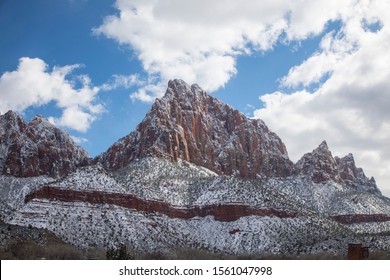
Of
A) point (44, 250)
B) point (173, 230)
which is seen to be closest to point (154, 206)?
point (173, 230)

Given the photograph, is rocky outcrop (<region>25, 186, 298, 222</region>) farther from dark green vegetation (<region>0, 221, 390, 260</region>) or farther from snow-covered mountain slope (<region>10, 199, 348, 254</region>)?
dark green vegetation (<region>0, 221, 390, 260</region>)

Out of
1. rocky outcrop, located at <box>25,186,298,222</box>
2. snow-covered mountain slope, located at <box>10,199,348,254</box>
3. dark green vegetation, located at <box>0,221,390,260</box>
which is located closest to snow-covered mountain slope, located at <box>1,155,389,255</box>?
snow-covered mountain slope, located at <box>10,199,348,254</box>

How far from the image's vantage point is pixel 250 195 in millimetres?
192875

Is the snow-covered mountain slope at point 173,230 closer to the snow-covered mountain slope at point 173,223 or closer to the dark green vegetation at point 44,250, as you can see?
the snow-covered mountain slope at point 173,223

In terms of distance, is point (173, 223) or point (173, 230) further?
point (173, 223)

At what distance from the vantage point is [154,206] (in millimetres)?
185500

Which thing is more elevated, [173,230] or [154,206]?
[154,206]

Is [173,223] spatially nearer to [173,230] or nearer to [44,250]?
[173,230]

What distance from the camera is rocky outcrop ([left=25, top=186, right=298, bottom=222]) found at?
545ft

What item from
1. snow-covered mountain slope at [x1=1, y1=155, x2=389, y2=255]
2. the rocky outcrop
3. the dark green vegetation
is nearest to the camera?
the dark green vegetation

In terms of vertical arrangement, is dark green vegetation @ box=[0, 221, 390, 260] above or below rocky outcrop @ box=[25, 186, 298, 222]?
below

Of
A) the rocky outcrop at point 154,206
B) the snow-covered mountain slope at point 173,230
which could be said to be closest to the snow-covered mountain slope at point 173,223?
the snow-covered mountain slope at point 173,230
